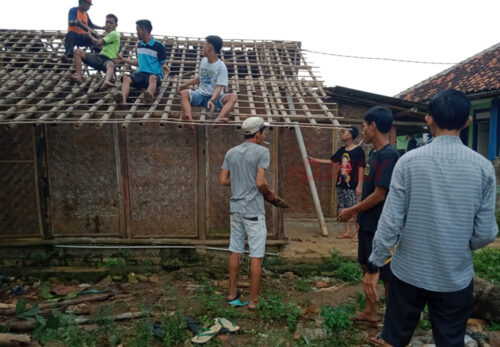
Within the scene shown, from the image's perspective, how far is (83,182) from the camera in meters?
5.52

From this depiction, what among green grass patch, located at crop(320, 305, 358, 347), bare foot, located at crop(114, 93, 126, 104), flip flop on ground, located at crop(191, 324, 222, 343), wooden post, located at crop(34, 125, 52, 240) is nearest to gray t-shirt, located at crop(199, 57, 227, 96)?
bare foot, located at crop(114, 93, 126, 104)

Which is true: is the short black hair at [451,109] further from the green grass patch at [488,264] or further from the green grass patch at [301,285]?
the green grass patch at [488,264]

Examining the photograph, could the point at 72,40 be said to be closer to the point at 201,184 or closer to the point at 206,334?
the point at 201,184

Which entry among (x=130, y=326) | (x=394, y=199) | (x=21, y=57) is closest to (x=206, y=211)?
(x=130, y=326)

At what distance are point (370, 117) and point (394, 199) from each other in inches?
48.9

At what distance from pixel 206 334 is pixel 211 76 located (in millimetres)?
3577

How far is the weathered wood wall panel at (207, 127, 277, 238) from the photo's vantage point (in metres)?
5.49

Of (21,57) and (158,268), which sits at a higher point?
(21,57)

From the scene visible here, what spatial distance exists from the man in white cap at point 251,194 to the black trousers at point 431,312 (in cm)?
174

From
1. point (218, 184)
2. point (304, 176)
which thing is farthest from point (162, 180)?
point (304, 176)

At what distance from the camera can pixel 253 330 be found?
3600mm

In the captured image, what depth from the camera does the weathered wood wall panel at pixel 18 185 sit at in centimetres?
538

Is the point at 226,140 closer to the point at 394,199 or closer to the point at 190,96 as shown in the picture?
the point at 190,96

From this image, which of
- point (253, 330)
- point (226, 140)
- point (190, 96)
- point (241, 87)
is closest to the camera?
point (253, 330)
